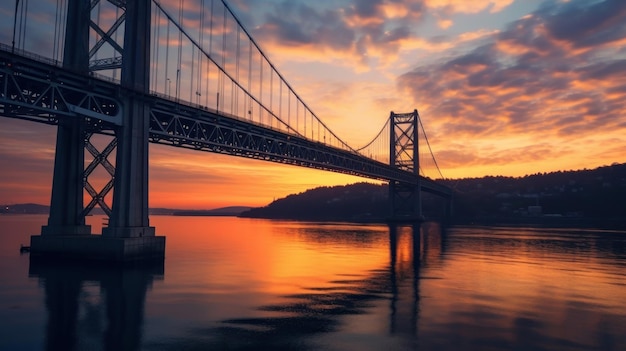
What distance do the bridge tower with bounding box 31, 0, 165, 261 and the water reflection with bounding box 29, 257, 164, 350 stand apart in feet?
4.72

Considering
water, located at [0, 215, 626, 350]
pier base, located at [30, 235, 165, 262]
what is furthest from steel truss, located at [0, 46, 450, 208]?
water, located at [0, 215, 626, 350]

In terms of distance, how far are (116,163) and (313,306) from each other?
18661mm

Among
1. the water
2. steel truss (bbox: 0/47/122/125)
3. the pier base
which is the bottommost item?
the water

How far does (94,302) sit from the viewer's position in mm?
19156

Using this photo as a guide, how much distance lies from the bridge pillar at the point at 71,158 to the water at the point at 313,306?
351cm

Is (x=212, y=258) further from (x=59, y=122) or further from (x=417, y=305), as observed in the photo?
(x=417, y=305)

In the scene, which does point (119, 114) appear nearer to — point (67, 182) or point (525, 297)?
point (67, 182)

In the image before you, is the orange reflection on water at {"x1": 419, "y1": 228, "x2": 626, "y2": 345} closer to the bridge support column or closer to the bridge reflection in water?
the bridge reflection in water

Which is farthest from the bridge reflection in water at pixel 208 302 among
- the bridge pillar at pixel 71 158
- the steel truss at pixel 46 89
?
the steel truss at pixel 46 89

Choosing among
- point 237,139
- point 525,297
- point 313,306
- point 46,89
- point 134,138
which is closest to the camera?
point 313,306

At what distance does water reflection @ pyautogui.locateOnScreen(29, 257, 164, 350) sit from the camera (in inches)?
541

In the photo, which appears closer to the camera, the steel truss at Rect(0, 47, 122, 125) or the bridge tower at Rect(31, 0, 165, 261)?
the steel truss at Rect(0, 47, 122, 125)

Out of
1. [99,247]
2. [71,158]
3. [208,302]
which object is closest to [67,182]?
[71,158]

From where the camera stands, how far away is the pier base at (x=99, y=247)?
29.5m
